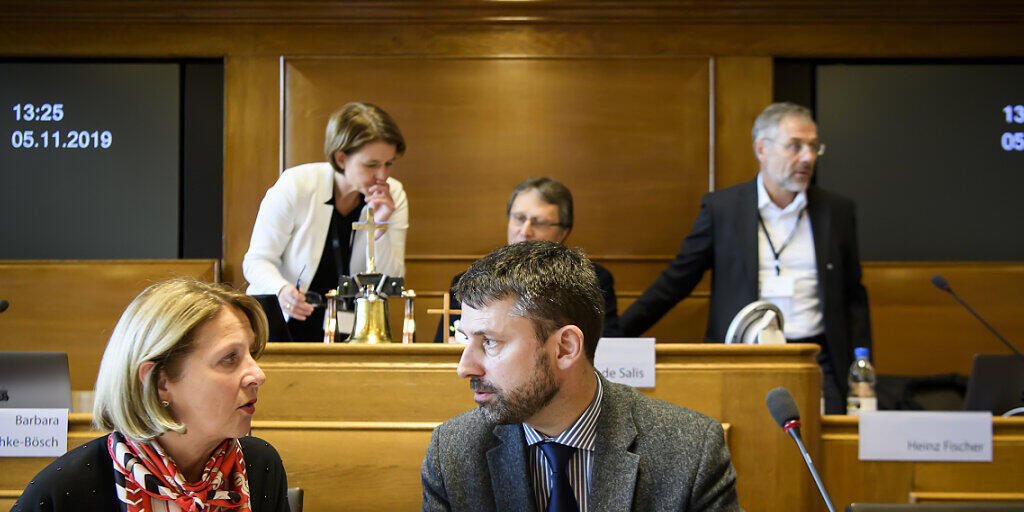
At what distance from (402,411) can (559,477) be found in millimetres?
818

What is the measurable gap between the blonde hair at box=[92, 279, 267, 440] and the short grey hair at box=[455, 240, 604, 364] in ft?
1.69

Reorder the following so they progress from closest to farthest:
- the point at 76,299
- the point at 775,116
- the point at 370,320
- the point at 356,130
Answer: the point at 370,320 → the point at 356,130 → the point at 775,116 → the point at 76,299

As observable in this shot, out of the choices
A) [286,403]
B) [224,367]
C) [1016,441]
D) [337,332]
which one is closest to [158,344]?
[224,367]

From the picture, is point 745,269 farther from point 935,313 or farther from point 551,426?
point 551,426

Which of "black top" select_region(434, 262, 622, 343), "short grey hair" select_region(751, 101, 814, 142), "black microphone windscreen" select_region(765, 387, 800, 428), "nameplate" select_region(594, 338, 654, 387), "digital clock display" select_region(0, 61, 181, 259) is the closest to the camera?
"black microphone windscreen" select_region(765, 387, 800, 428)

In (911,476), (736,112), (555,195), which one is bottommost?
(911,476)

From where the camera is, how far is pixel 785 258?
3.62 m

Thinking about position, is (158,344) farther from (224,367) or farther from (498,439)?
(498,439)

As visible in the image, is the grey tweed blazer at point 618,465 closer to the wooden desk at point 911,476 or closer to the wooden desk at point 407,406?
the wooden desk at point 407,406

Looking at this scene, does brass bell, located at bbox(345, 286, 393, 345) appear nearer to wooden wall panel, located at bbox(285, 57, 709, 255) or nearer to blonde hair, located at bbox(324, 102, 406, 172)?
blonde hair, located at bbox(324, 102, 406, 172)

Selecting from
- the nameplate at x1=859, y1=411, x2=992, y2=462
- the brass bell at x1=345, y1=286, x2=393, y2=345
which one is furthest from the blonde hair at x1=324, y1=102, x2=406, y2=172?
the nameplate at x1=859, y1=411, x2=992, y2=462

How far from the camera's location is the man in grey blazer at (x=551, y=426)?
5.65 ft

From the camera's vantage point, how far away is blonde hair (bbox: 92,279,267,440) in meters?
1.69

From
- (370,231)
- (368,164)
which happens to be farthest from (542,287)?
(368,164)
